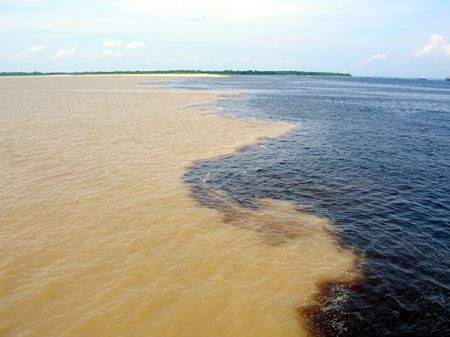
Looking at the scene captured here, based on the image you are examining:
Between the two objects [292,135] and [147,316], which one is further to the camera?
[292,135]

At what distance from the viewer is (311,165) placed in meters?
25.0

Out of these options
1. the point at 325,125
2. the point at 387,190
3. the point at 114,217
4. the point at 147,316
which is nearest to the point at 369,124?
the point at 325,125

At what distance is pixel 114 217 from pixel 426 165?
2135 centimetres

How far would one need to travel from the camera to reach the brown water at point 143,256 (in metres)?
9.98

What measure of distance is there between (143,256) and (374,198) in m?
12.5

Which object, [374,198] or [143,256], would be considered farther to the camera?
[374,198]

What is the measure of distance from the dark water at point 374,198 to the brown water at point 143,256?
3.78ft

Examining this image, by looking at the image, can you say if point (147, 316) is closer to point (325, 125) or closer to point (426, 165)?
point (426, 165)

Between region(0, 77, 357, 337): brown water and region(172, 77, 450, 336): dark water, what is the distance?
1.15m

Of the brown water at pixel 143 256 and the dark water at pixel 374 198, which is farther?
the dark water at pixel 374 198

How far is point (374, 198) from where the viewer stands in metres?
19.2

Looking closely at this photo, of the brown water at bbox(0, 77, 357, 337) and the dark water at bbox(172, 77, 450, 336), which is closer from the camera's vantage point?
the brown water at bbox(0, 77, 357, 337)

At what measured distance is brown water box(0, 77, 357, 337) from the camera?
9977mm

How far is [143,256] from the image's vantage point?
13.0 m
